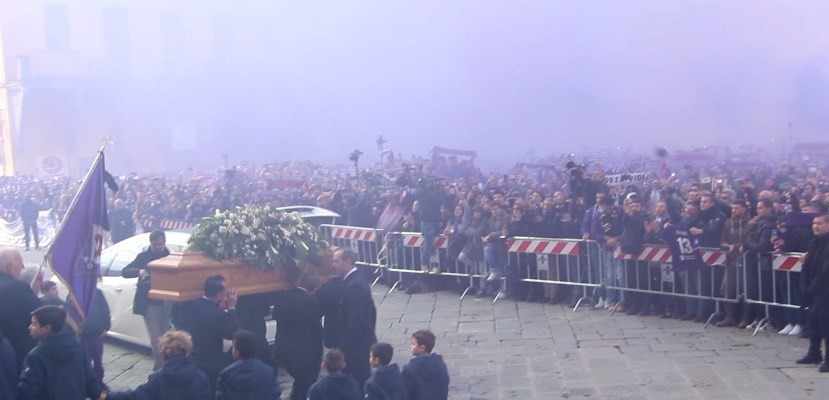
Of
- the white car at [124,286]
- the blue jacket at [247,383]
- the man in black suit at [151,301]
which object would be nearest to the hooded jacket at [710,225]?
the white car at [124,286]

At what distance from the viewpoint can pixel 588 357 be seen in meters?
9.26

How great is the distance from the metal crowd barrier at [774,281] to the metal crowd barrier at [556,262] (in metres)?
2.16

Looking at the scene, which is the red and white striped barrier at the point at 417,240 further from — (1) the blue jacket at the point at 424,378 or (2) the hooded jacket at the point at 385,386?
(2) the hooded jacket at the point at 385,386

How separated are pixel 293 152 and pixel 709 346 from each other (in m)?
36.4

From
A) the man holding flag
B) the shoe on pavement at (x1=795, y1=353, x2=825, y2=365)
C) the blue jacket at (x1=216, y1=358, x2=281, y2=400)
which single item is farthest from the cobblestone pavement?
the blue jacket at (x1=216, y1=358, x2=281, y2=400)

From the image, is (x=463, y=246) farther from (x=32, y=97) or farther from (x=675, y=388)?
(x=32, y=97)

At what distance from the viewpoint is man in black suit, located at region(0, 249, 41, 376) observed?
617 centimetres

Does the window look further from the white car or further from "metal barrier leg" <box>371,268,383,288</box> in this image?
the white car

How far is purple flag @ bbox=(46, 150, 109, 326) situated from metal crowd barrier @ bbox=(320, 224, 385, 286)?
7472 mm

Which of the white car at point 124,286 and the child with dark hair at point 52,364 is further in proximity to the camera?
the white car at point 124,286

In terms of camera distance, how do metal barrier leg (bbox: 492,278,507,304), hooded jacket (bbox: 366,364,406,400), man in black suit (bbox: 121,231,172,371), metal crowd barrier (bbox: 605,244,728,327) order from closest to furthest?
1. hooded jacket (bbox: 366,364,406,400)
2. man in black suit (bbox: 121,231,172,371)
3. metal crowd barrier (bbox: 605,244,728,327)
4. metal barrier leg (bbox: 492,278,507,304)

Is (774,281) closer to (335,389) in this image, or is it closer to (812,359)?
(812,359)

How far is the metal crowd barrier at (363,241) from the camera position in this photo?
1488 centimetres

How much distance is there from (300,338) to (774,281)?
5.65 metres
